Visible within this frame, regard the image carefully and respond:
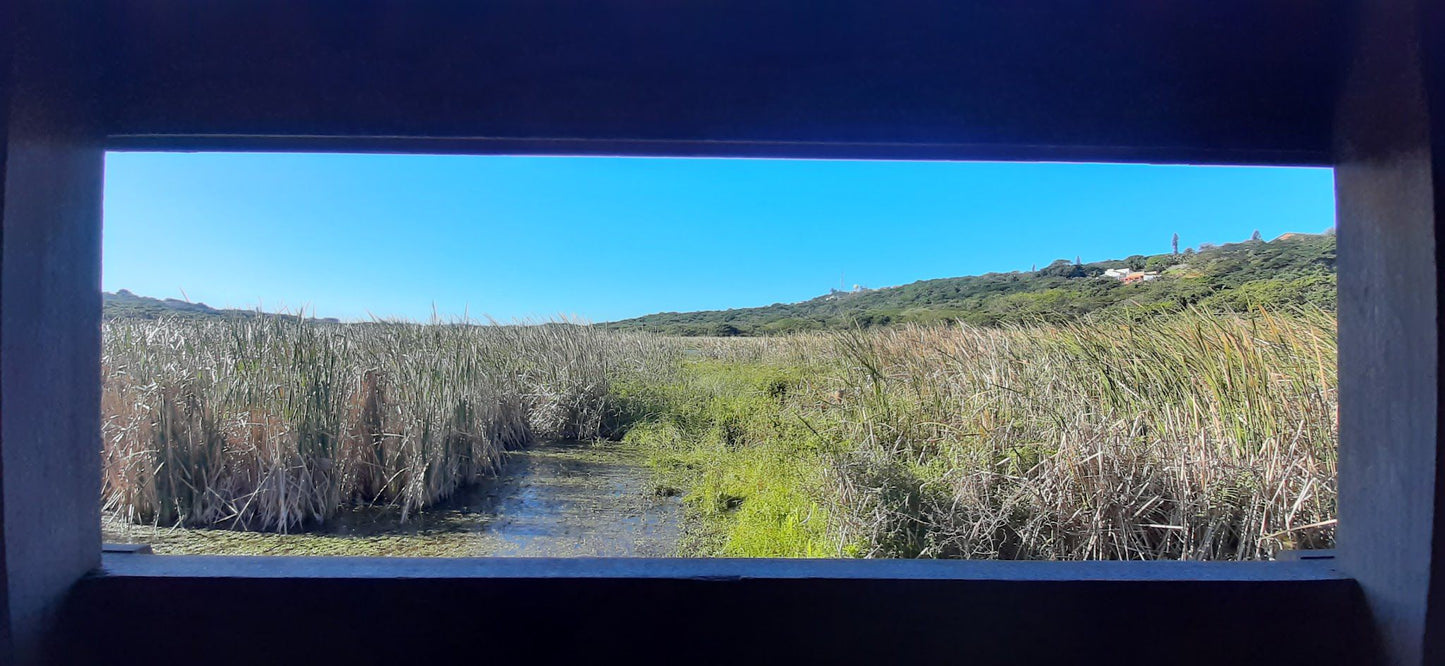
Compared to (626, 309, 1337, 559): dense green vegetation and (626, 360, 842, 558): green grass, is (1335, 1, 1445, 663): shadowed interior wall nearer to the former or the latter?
(626, 309, 1337, 559): dense green vegetation

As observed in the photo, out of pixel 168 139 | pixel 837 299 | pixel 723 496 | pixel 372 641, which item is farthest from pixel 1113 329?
pixel 168 139

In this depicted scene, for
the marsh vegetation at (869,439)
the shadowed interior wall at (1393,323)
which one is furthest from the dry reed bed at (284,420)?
the shadowed interior wall at (1393,323)

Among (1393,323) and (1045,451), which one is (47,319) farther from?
(1045,451)

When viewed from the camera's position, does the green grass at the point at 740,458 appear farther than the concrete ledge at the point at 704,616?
Yes

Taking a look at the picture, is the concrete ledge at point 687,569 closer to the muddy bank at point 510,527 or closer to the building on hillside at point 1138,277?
the muddy bank at point 510,527

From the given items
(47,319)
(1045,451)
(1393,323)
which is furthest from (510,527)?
(1393,323)

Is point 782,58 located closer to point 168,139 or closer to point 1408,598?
point 168,139

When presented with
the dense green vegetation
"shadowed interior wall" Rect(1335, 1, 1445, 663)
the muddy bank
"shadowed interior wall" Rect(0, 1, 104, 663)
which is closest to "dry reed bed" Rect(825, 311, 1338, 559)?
the dense green vegetation
